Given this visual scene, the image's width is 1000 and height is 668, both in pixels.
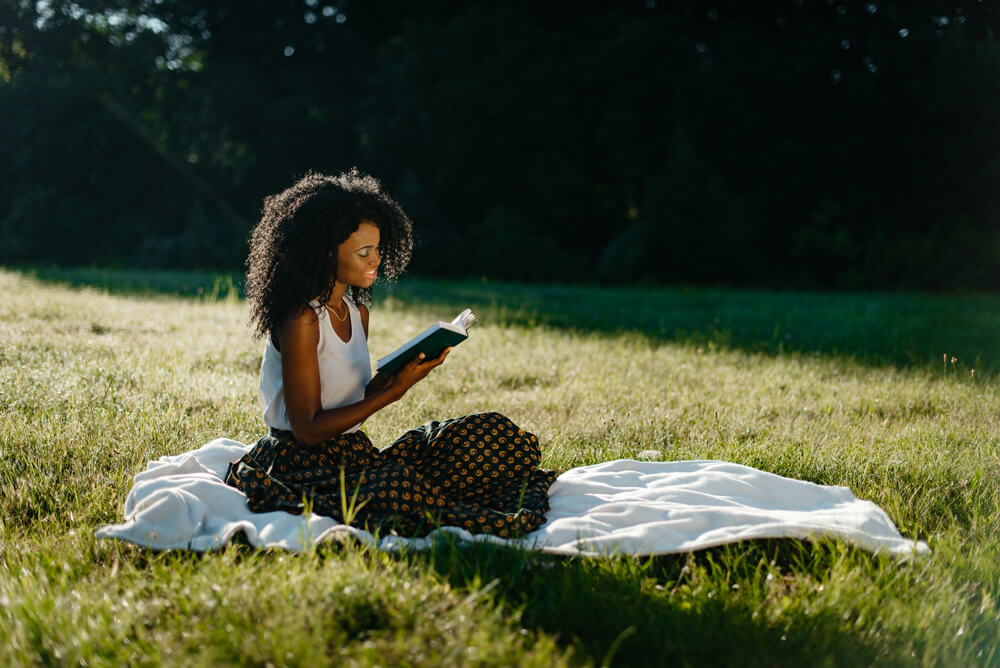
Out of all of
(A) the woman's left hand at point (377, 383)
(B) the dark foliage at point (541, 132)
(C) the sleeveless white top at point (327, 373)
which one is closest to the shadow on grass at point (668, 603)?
(A) the woman's left hand at point (377, 383)

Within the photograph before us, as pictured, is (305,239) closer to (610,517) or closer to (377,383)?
(377,383)

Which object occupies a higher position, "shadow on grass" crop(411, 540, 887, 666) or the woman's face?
the woman's face

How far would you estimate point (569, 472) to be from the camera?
11.1ft

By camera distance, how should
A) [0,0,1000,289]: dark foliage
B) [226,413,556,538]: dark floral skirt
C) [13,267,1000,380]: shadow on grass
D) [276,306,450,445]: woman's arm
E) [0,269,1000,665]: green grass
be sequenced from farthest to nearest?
[0,0,1000,289]: dark foliage < [13,267,1000,380]: shadow on grass < [276,306,450,445]: woman's arm < [226,413,556,538]: dark floral skirt < [0,269,1000,665]: green grass

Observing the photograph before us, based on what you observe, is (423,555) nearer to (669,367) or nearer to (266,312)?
(266,312)

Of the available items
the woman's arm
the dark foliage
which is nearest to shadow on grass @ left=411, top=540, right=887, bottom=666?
the woman's arm

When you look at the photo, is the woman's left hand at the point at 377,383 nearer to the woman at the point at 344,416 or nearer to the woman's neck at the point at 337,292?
the woman at the point at 344,416

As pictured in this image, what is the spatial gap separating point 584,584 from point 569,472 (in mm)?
1066

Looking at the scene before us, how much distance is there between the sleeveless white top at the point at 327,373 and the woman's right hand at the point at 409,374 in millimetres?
197

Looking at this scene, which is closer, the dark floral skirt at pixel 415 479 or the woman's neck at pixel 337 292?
the dark floral skirt at pixel 415 479

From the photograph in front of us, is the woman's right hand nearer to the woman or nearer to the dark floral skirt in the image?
the woman

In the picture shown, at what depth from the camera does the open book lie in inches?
108

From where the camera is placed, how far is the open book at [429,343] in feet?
9.04

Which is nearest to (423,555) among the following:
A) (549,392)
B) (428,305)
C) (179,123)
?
(549,392)
